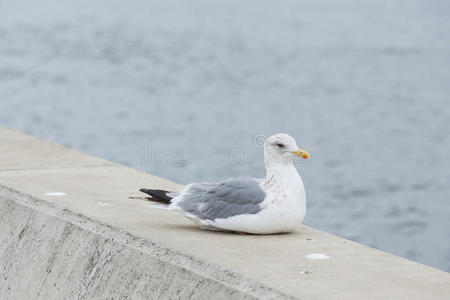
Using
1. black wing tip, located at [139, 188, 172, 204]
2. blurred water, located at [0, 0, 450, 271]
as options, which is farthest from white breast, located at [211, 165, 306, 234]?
blurred water, located at [0, 0, 450, 271]

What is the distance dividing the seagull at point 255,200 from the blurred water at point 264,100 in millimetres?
5778

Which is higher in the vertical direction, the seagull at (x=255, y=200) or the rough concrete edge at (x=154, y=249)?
the seagull at (x=255, y=200)

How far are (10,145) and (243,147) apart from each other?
27.9ft

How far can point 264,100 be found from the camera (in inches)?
798

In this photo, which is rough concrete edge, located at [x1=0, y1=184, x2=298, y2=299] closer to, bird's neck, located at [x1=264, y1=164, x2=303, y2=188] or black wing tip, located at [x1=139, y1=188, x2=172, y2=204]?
black wing tip, located at [x1=139, y1=188, x2=172, y2=204]

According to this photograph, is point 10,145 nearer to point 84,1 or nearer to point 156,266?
point 156,266

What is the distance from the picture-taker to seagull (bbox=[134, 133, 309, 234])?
3809 mm

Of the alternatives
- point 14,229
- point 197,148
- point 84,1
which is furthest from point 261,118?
point 84,1

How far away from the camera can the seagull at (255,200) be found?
12.5ft

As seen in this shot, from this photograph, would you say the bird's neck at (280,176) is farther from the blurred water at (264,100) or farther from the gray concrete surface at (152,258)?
the blurred water at (264,100)

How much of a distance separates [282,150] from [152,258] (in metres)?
0.74

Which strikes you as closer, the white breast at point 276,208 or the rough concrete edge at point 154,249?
the rough concrete edge at point 154,249

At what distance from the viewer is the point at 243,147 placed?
14234 mm

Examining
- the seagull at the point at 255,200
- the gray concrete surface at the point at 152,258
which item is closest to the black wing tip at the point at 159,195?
the seagull at the point at 255,200
